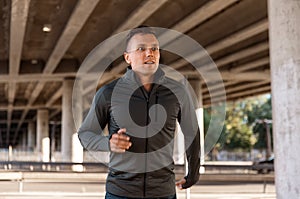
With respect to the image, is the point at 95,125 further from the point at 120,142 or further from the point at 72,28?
the point at 72,28

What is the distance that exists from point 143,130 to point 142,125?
3 cm

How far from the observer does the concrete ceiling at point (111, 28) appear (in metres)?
15.2

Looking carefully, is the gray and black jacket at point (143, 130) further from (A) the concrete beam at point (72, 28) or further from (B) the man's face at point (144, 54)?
(A) the concrete beam at point (72, 28)

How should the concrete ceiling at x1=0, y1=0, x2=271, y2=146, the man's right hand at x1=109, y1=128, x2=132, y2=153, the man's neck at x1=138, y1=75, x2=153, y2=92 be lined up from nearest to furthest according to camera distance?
the man's right hand at x1=109, y1=128, x2=132, y2=153 → the man's neck at x1=138, y1=75, x2=153, y2=92 → the concrete ceiling at x1=0, y1=0, x2=271, y2=146

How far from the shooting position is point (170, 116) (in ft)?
7.80

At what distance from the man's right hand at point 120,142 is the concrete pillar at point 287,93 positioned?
5.93m

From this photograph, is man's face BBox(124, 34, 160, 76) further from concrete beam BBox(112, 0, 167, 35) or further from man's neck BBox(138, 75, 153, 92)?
concrete beam BBox(112, 0, 167, 35)

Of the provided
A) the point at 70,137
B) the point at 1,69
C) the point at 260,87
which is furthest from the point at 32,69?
the point at 260,87

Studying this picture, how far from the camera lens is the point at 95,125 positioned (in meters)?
2.44

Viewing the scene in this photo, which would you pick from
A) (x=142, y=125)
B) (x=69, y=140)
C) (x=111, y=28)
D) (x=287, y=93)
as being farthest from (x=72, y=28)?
(x=142, y=125)

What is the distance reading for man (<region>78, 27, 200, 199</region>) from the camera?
2.30 metres

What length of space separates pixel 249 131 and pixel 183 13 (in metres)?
51.2

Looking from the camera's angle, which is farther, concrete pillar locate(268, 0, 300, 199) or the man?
concrete pillar locate(268, 0, 300, 199)

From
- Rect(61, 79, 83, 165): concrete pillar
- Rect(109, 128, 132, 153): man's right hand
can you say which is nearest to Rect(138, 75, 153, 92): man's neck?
Rect(109, 128, 132, 153): man's right hand
